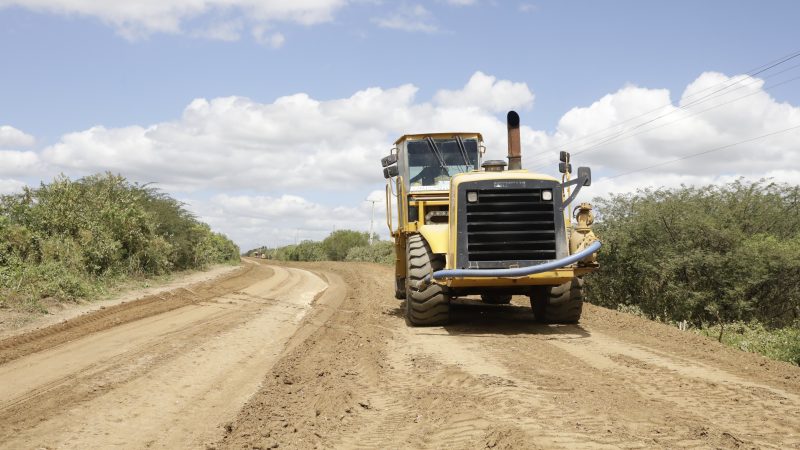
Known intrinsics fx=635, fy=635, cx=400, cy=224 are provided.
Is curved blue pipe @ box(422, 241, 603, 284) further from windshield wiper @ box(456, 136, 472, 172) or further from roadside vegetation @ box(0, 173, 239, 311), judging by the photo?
roadside vegetation @ box(0, 173, 239, 311)

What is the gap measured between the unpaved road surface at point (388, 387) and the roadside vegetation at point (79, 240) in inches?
141

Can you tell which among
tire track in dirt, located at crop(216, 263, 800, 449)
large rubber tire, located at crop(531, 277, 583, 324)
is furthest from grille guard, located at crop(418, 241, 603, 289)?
large rubber tire, located at crop(531, 277, 583, 324)

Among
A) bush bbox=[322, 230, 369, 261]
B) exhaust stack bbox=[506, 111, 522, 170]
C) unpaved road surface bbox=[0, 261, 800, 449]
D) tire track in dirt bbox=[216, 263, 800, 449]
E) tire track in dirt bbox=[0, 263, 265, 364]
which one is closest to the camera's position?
tire track in dirt bbox=[216, 263, 800, 449]

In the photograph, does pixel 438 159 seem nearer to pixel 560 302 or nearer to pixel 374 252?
pixel 560 302

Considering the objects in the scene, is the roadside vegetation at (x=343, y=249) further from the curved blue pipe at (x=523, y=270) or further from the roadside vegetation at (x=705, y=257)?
the curved blue pipe at (x=523, y=270)

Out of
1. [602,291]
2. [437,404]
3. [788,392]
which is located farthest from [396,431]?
[602,291]

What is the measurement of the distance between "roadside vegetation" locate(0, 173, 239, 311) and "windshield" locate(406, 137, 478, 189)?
25.6ft

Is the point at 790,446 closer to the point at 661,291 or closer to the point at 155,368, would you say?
the point at 155,368

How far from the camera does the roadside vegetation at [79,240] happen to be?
14.0 m

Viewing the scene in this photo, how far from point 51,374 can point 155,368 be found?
1.07 meters

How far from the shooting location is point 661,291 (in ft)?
78.5

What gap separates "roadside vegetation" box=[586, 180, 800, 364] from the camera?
21891 mm

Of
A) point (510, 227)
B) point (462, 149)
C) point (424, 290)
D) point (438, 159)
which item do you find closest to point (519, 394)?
point (510, 227)

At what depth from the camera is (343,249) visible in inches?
2341
